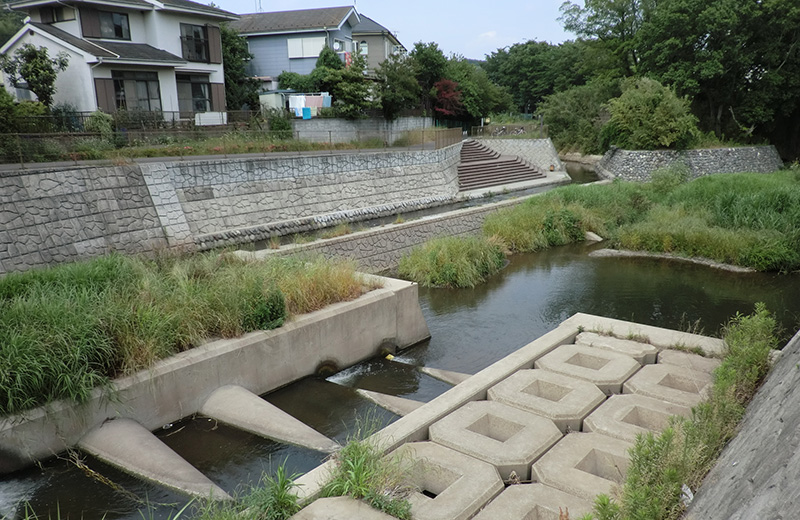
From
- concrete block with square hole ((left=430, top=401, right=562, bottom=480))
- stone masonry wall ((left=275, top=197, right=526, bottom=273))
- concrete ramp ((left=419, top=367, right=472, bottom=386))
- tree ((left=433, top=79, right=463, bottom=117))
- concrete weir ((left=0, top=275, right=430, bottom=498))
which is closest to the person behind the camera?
concrete block with square hole ((left=430, top=401, right=562, bottom=480))

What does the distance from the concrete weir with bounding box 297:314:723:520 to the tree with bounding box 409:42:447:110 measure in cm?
3245

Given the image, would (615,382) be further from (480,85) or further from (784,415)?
(480,85)

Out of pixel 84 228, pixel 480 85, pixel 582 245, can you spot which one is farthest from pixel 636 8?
pixel 84 228

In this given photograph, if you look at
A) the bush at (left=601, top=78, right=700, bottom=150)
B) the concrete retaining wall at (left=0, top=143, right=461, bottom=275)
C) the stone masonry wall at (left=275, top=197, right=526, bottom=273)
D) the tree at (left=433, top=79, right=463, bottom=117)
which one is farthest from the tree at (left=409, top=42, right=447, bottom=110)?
the stone masonry wall at (left=275, top=197, right=526, bottom=273)

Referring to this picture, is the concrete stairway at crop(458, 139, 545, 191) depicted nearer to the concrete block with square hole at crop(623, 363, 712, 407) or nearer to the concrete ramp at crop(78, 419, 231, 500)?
the concrete block with square hole at crop(623, 363, 712, 407)

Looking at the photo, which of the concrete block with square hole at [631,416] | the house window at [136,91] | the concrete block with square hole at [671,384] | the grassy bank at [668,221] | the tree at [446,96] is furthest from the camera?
the tree at [446,96]

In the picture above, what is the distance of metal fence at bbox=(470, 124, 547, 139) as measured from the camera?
3606 centimetres

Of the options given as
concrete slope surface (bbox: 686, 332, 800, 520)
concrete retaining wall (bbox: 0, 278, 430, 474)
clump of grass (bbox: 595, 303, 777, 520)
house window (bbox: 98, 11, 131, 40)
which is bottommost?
concrete retaining wall (bbox: 0, 278, 430, 474)

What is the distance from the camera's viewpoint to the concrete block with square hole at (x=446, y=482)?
3842mm

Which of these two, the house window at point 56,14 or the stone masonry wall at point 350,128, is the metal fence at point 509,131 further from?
the house window at point 56,14

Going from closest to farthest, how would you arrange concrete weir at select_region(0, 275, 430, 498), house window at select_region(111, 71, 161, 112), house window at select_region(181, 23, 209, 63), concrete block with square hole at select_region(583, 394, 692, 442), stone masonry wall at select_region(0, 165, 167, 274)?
concrete block with square hole at select_region(583, 394, 692, 442) → concrete weir at select_region(0, 275, 430, 498) → stone masonry wall at select_region(0, 165, 167, 274) → house window at select_region(111, 71, 161, 112) → house window at select_region(181, 23, 209, 63)

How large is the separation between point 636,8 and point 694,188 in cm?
2303

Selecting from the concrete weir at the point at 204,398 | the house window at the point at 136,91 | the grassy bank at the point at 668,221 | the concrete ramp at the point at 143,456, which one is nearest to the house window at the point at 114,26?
the house window at the point at 136,91

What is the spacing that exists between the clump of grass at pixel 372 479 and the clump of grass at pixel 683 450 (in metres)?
1.32
